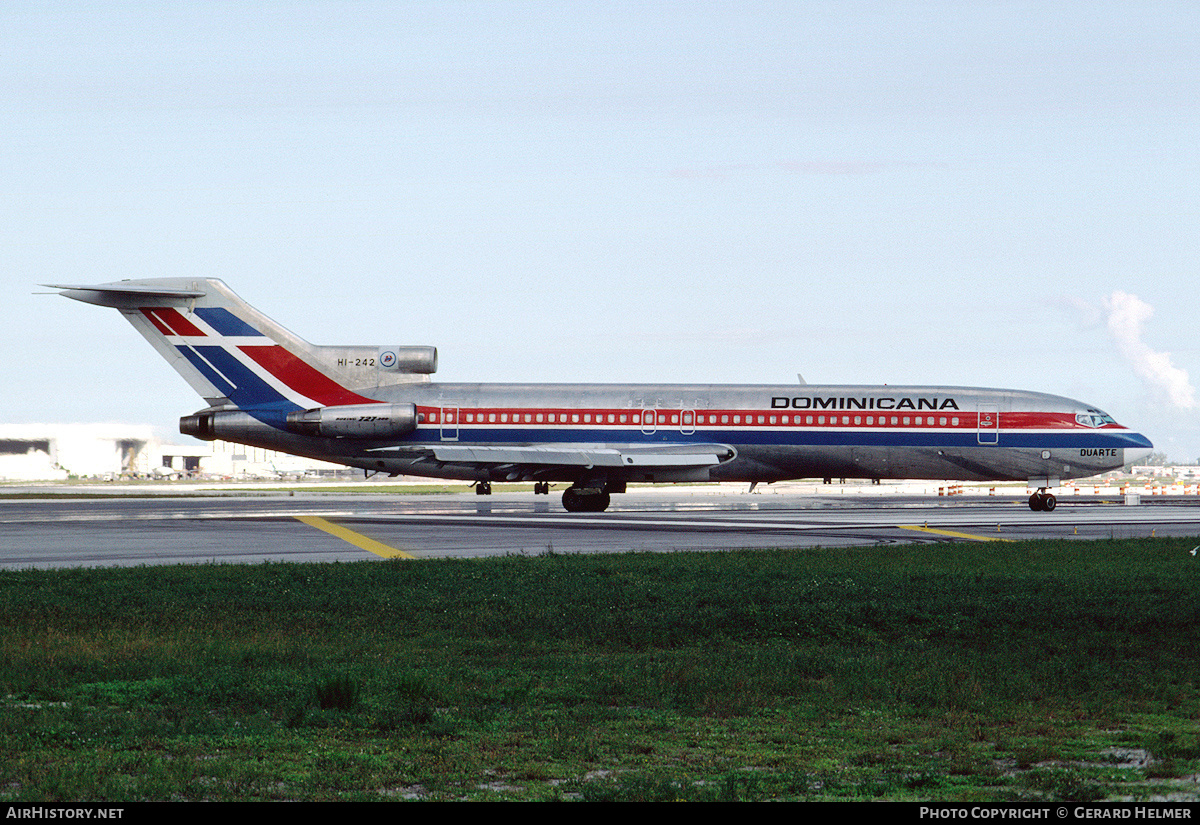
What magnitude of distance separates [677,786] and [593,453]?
31.7 meters

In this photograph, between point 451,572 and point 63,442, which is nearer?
point 451,572

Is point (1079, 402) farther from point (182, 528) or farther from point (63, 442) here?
point (63, 442)

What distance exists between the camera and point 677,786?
721cm

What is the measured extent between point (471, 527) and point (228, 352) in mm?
14404

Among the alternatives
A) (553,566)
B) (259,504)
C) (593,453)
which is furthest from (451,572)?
(259,504)

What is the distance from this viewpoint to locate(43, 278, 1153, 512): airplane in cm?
3962

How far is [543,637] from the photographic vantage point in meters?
13.6

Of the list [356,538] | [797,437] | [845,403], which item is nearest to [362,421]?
[356,538]

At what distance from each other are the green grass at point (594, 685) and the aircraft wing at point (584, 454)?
60.8 feet

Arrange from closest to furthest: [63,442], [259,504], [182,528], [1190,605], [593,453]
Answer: [1190,605] → [182,528] → [593,453] → [259,504] → [63,442]

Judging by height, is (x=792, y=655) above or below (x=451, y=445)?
below

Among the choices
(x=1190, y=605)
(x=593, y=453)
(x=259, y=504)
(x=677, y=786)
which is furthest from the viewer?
(x=259, y=504)

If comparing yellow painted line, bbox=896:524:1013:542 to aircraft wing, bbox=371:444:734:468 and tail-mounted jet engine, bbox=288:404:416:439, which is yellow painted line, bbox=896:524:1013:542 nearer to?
aircraft wing, bbox=371:444:734:468

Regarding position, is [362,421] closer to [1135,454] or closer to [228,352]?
[228,352]
